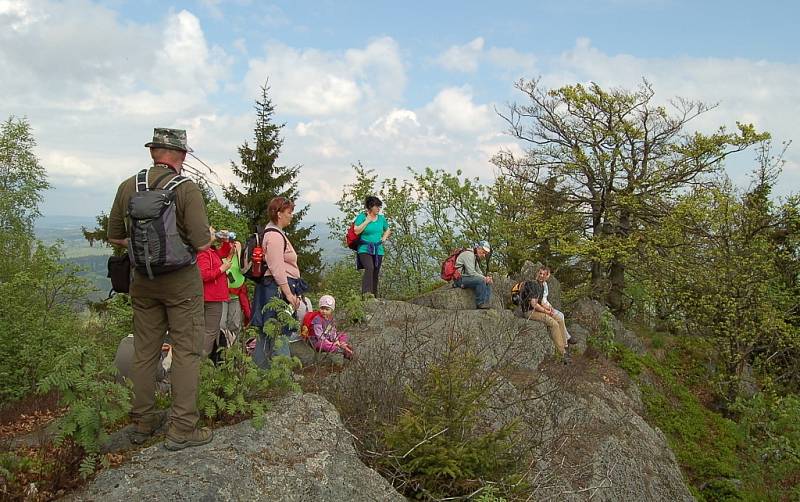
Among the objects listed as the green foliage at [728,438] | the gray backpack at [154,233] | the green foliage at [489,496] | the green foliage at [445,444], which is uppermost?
the gray backpack at [154,233]

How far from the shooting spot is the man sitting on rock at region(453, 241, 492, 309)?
37.6ft

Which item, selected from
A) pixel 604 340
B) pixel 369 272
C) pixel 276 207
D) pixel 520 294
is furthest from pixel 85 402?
pixel 604 340

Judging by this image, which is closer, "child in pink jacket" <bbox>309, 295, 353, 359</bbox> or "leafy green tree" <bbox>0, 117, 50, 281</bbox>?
"child in pink jacket" <bbox>309, 295, 353, 359</bbox>

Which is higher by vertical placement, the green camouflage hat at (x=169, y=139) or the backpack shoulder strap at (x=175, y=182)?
the green camouflage hat at (x=169, y=139)

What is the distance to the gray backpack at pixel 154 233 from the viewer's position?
379 centimetres

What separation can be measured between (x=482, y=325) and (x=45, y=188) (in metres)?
22.6

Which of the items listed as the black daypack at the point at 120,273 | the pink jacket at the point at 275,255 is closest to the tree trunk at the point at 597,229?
the pink jacket at the point at 275,255

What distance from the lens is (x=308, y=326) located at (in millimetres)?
7098

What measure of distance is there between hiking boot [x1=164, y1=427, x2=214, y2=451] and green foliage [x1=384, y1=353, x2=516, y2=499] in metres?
1.39

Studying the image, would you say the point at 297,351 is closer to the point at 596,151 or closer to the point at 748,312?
the point at 748,312

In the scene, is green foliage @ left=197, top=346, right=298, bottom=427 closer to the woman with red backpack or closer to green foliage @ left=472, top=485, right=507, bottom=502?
green foliage @ left=472, top=485, right=507, bottom=502

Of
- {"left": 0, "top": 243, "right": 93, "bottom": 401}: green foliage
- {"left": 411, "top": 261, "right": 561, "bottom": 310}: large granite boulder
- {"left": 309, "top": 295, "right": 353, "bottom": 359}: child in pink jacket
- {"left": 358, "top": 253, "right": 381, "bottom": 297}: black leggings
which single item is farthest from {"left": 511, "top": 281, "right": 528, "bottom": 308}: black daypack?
{"left": 0, "top": 243, "right": 93, "bottom": 401}: green foliage

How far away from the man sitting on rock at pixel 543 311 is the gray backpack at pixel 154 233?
7.73 meters

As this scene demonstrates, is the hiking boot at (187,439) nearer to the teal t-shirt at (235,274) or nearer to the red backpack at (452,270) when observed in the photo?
the teal t-shirt at (235,274)
